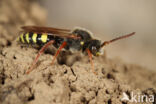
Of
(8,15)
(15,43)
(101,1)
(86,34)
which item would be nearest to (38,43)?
(15,43)

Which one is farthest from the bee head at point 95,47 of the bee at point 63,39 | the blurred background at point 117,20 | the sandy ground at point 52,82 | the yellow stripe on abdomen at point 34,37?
the blurred background at point 117,20

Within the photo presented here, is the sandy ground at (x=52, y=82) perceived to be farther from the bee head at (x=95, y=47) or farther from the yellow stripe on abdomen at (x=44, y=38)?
the bee head at (x=95, y=47)

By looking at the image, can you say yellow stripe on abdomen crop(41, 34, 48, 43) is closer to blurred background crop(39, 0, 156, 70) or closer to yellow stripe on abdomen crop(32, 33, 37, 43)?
yellow stripe on abdomen crop(32, 33, 37, 43)

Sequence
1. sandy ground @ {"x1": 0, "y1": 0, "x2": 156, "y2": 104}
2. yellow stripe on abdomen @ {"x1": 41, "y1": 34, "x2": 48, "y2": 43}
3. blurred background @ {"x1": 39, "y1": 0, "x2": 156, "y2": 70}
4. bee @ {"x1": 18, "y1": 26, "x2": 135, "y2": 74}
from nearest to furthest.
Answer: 1. sandy ground @ {"x1": 0, "y1": 0, "x2": 156, "y2": 104}
2. bee @ {"x1": 18, "y1": 26, "x2": 135, "y2": 74}
3. yellow stripe on abdomen @ {"x1": 41, "y1": 34, "x2": 48, "y2": 43}
4. blurred background @ {"x1": 39, "y1": 0, "x2": 156, "y2": 70}

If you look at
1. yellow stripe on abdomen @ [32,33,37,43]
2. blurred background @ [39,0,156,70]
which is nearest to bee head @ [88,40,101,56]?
yellow stripe on abdomen @ [32,33,37,43]

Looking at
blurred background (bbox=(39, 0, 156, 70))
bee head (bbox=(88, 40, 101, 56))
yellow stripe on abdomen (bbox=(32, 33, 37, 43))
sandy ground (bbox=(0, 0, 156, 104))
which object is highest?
blurred background (bbox=(39, 0, 156, 70))

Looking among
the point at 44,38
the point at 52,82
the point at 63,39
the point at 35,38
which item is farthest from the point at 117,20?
the point at 52,82
